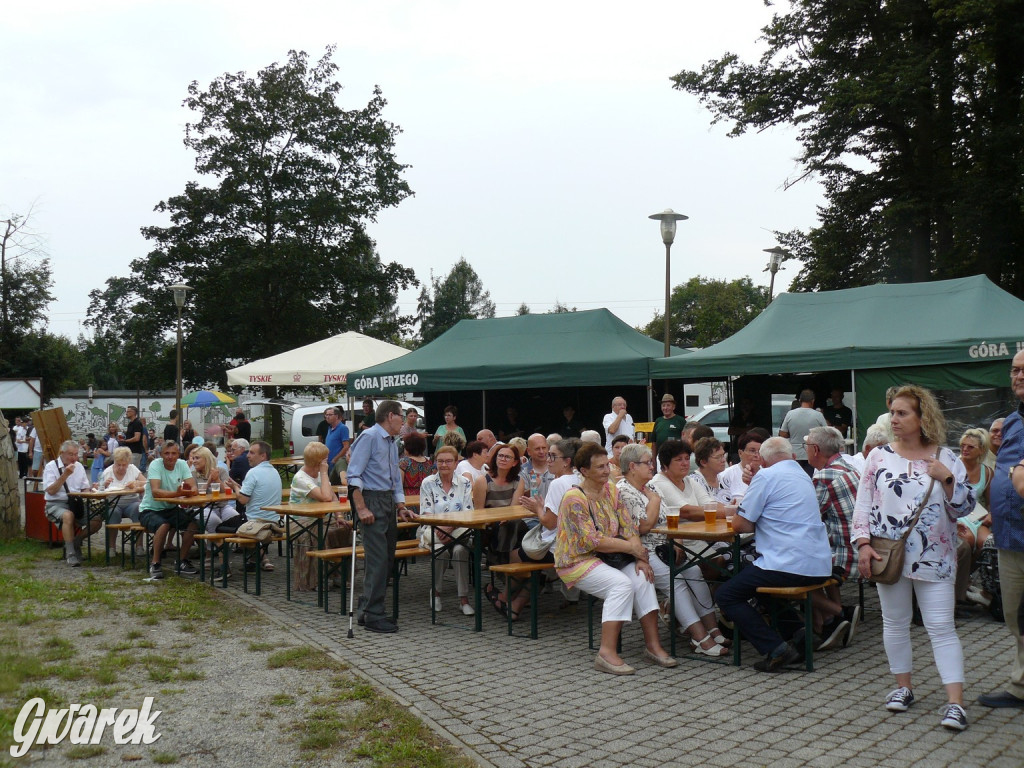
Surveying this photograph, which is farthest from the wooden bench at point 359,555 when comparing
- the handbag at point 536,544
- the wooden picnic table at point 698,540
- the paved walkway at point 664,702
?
the wooden picnic table at point 698,540

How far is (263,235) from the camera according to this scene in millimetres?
33969

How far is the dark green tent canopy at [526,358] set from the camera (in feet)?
45.0

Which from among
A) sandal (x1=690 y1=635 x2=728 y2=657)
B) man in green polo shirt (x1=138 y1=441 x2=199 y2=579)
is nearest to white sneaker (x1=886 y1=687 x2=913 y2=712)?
sandal (x1=690 y1=635 x2=728 y2=657)

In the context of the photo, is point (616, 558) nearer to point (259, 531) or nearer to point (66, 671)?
point (66, 671)

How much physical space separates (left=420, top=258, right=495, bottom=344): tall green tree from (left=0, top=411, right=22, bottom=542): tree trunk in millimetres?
49442

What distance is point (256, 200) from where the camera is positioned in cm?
3359

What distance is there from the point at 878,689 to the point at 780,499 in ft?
3.82

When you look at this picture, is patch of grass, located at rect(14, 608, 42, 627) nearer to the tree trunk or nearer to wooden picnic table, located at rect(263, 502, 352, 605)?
wooden picnic table, located at rect(263, 502, 352, 605)

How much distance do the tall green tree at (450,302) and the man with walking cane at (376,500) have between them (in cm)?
5502

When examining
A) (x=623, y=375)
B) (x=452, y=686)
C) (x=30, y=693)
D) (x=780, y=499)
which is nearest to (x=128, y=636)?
(x=30, y=693)

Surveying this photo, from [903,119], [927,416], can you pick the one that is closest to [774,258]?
[903,119]

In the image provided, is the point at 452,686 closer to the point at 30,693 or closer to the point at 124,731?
the point at 124,731

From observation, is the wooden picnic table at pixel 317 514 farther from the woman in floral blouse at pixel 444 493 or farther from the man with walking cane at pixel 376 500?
the woman in floral blouse at pixel 444 493

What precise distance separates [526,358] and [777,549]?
920cm
